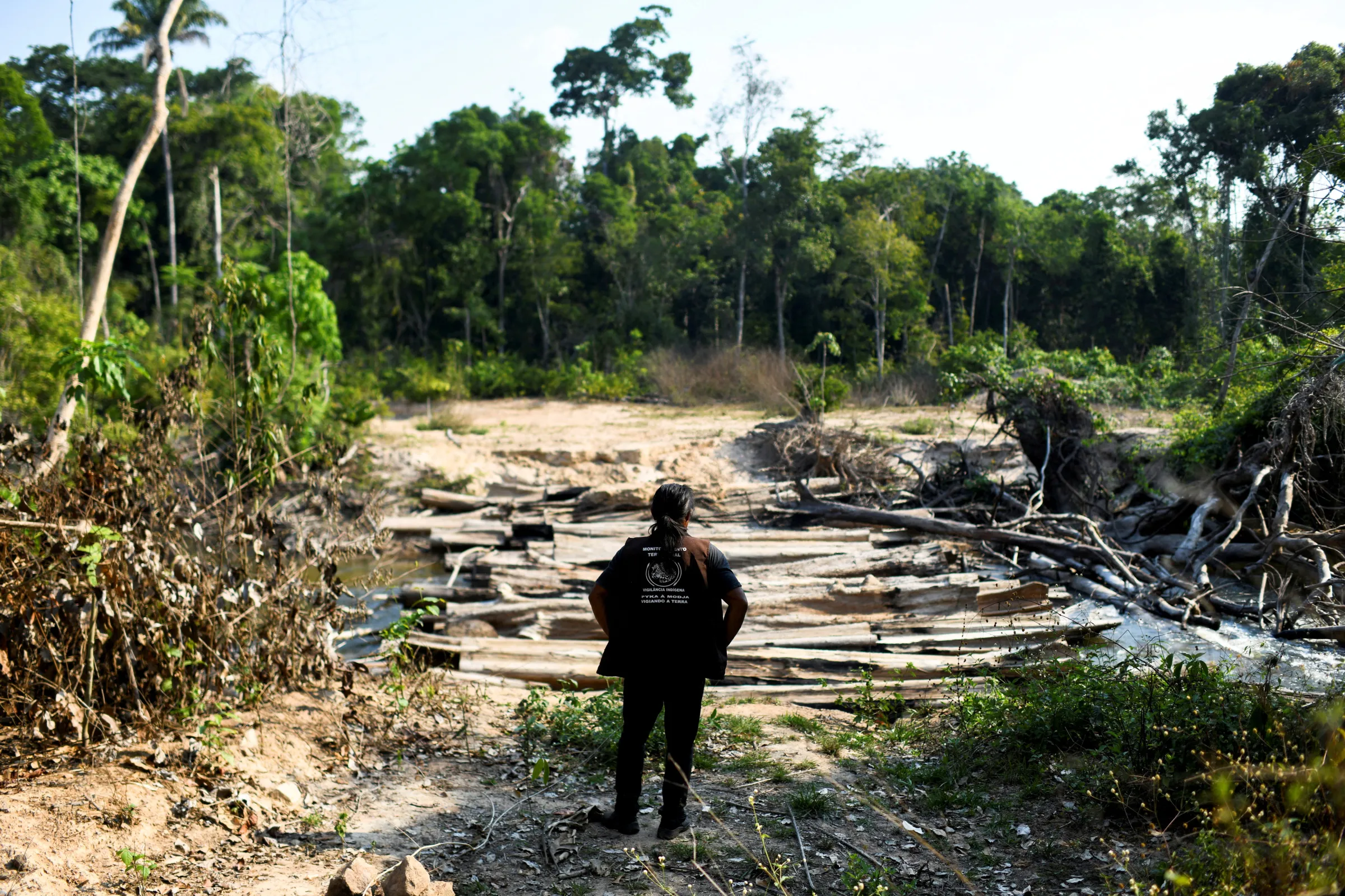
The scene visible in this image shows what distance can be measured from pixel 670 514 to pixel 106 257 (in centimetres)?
420

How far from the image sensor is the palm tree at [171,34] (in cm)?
2972

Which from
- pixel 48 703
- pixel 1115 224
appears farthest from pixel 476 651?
pixel 1115 224

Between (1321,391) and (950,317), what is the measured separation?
2660 centimetres

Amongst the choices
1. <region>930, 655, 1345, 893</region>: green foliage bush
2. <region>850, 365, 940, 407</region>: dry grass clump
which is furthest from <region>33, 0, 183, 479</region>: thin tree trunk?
<region>850, 365, 940, 407</region>: dry grass clump

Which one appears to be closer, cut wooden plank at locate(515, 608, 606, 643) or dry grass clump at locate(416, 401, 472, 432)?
cut wooden plank at locate(515, 608, 606, 643)

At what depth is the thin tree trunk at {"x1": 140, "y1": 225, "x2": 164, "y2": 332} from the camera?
2891 cm

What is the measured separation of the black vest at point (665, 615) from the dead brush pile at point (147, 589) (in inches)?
88.7

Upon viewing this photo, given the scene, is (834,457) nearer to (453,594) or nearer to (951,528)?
(951,528)

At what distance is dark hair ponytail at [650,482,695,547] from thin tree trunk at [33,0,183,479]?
310cm

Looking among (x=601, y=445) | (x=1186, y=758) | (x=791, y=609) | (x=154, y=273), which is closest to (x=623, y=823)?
(x=1186, y=758)

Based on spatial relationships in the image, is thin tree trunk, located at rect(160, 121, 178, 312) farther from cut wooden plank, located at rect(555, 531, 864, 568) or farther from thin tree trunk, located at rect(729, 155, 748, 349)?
cut wooden plank, located at rect(555, 531, 864, 568)

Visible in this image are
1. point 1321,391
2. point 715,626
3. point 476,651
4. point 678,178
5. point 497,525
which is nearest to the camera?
point 715,626

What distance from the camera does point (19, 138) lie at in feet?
85.3

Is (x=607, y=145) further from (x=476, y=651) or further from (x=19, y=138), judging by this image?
(x=476, y=651)
